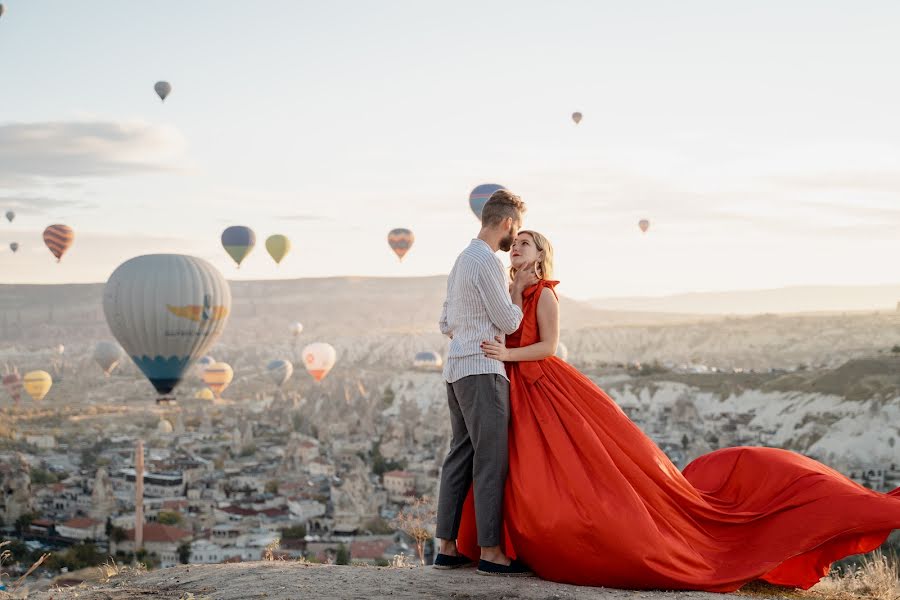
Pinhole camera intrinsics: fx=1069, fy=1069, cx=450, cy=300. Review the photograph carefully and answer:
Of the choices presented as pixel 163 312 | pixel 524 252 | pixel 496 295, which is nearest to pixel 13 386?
pixel 163 312

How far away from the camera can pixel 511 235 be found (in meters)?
5.00

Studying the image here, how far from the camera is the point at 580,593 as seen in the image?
4707 millimetres

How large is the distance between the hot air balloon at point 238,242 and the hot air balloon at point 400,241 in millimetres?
5645

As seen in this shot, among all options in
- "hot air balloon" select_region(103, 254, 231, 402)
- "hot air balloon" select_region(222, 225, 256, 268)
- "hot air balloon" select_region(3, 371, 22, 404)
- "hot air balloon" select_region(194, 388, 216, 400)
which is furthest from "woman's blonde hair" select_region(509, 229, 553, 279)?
"hot air balloon" select_region(3, 371, 22, 404)

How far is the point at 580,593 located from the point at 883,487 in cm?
2188

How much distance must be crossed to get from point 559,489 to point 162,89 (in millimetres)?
40241

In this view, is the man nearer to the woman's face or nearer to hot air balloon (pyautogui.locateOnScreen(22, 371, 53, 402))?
the woman's face

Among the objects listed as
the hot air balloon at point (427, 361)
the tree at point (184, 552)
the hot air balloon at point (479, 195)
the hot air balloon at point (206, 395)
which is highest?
the hot air balloon at point (479, 195)

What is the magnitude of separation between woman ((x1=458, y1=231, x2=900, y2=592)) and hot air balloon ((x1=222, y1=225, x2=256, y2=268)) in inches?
1510

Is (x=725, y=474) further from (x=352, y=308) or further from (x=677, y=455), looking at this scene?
(x=352, y=308)

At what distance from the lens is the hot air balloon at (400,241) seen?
→ 43688 millimetres

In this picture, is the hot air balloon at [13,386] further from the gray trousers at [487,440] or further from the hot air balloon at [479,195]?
the gray trousers at [487,440]

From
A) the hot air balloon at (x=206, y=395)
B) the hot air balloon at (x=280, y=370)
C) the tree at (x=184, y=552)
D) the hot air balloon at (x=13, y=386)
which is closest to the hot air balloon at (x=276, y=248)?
the tree at (x=184, y=552)

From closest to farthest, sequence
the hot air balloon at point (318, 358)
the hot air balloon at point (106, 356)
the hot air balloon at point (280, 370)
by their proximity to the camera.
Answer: the hot air balloon at point (318, 358) → the hot air balloon at point (106, 356) → the hot air balloon at point (280, 370)
